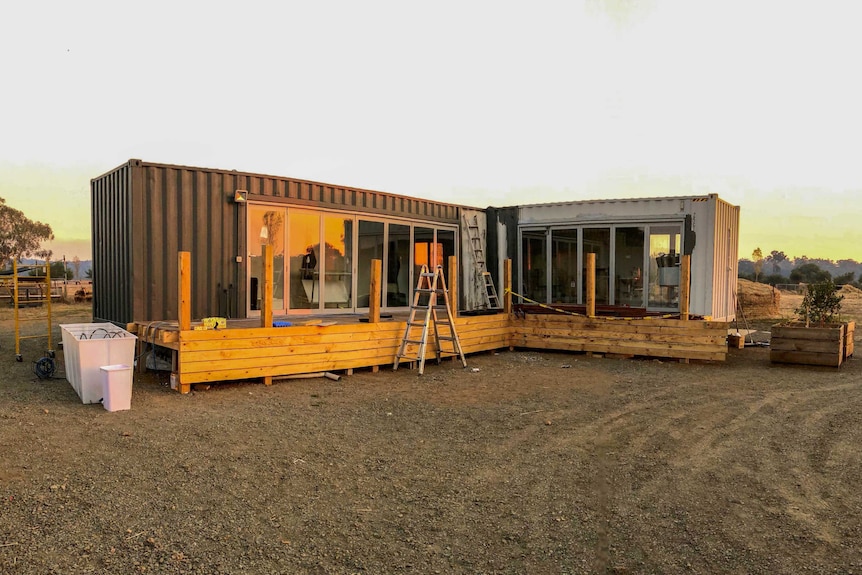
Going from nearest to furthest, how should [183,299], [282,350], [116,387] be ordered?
[116,387], [183,299], [282,350]

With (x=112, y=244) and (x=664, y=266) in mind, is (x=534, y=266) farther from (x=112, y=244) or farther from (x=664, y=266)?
(x=112, y=244)

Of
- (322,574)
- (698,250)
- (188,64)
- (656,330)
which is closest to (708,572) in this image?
(322,574)

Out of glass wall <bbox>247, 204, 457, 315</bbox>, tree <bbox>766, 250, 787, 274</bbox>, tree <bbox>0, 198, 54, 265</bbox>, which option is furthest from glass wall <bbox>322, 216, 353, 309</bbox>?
tree <bbox>766, 250, 787, 274</bbox>

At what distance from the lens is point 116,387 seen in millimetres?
5461

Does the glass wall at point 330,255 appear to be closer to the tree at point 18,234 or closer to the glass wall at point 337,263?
the glass wall at point 337,263

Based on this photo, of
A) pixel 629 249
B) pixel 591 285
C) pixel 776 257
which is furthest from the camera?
pixel 776 257

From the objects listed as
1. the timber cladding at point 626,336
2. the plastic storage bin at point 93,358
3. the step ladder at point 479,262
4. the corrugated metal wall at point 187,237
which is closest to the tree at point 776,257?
the step ladder at point 479,262

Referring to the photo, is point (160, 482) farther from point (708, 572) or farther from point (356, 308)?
point (356, 308)

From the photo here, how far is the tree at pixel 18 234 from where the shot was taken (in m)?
35.9

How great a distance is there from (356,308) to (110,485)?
23.7ft

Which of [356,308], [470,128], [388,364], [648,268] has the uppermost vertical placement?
[470,128]

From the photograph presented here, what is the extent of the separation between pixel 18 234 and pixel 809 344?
1721 inches

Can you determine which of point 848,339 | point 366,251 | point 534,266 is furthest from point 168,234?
point 848,339

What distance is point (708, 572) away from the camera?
2.58m
